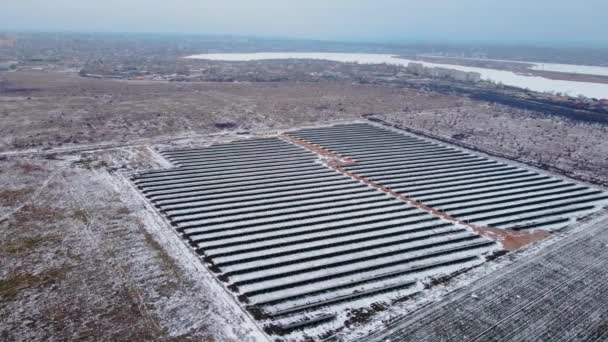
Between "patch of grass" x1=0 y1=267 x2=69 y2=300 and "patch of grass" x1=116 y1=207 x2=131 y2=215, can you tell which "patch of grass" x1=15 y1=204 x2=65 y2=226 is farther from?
"patch of grass" x1=0 y1=267 x2=69 y2=300

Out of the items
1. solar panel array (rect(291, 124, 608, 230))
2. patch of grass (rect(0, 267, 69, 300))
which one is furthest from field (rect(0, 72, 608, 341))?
solar panel array (rect(291, 124, 608, 230))

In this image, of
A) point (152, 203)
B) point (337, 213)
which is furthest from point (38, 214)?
point (337, 213)

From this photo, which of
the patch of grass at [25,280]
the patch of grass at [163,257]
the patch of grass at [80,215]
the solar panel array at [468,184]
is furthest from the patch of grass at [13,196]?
the solar panel array at [468,184]

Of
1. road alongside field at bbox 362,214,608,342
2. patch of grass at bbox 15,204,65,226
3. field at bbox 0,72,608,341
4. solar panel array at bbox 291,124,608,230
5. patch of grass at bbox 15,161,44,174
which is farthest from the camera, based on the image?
patch of grass at bbox 15,161,44,174

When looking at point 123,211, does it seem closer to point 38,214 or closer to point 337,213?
point 38,214

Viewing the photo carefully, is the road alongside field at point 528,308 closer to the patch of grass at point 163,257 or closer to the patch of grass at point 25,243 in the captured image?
the patch of grass at point 163,257

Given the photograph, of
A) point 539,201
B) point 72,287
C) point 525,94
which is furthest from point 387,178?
point 525,94

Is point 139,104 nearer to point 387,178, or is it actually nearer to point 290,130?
point 290,130
